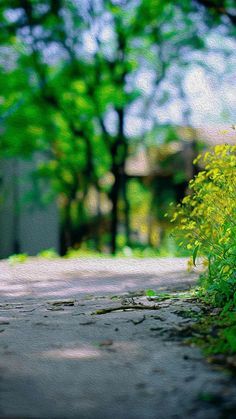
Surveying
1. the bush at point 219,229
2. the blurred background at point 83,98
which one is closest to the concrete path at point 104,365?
the bush at point 219,229

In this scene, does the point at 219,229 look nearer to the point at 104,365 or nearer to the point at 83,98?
the point at 104,365

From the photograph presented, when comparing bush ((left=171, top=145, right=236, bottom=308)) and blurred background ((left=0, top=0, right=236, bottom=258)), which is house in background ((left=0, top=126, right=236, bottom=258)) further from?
bush ((left=171, top=145, right=236, bottom=308))

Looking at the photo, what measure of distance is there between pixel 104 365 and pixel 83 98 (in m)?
15.1

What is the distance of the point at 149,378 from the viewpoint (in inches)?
114

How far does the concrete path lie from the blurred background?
10.7 m

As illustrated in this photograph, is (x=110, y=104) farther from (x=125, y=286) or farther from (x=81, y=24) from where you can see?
(x=125, y=286)

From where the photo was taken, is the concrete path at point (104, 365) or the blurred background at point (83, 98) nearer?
the concrete path at point (104, 365)

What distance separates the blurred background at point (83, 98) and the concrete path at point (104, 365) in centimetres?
1069

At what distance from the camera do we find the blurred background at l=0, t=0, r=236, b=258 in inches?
654

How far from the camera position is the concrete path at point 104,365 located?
2.53 meters

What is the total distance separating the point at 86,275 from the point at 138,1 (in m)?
10.6

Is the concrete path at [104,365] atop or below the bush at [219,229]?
below

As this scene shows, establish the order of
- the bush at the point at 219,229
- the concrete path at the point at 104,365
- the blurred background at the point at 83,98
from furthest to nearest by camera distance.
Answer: the blurred background at the point at 83,98
the bush at the point at 219,229
the concrete path at the point at 104,365

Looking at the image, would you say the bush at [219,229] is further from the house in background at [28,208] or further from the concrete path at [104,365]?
the house in background at [28,208]
